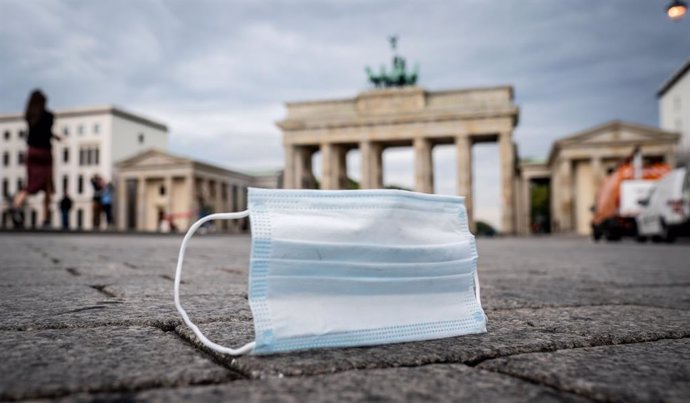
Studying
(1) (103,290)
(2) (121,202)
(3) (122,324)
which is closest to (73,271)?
(1) (103,290)

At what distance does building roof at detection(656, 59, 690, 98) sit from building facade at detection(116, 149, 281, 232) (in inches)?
1321

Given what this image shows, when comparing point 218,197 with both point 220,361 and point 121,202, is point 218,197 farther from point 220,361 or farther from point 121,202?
point 220,361

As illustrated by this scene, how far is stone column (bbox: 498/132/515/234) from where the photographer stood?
129ft

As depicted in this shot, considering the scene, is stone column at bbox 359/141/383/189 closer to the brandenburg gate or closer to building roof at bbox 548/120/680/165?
the brandenburg gate

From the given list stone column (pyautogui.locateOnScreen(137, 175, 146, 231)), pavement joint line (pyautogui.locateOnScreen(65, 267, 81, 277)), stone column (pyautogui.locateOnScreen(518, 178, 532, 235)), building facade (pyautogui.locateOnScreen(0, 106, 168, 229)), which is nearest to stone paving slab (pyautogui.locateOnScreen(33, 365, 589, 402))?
pavement joint line (pyautogui.locateOnScreen(65, 267, 81, 277))

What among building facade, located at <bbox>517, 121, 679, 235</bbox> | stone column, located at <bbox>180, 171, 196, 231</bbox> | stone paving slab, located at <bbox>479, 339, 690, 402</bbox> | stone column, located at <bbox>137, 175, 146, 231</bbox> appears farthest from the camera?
stone column, located at <bbox>137, 175, 146, 231</bbox>

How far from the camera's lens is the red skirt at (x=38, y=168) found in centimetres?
1090

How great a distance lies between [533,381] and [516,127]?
41.5m

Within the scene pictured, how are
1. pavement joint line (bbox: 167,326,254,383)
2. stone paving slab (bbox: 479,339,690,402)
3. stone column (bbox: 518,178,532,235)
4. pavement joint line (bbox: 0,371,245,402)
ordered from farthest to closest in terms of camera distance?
stone column (bbox: 518,178,532,235)
pavement joint line (bbox: 167,326,254,383)
stone paving slab (bbox: 479,339,690,402)
pavement joint line (bbox: 0,371,245,402)

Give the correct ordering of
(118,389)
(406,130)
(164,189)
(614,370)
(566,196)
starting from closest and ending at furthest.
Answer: (118,389) → (614,370) → (406,130) → (566,196) → (164,189)

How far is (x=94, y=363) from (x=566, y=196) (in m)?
45.8

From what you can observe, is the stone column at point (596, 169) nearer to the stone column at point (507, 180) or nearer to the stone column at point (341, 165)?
the stone column at point (507, 180)

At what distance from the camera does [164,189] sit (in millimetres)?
60250

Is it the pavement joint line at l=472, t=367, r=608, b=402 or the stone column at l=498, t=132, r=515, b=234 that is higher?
the stone column at l=498, t=132, r=515, b=234
